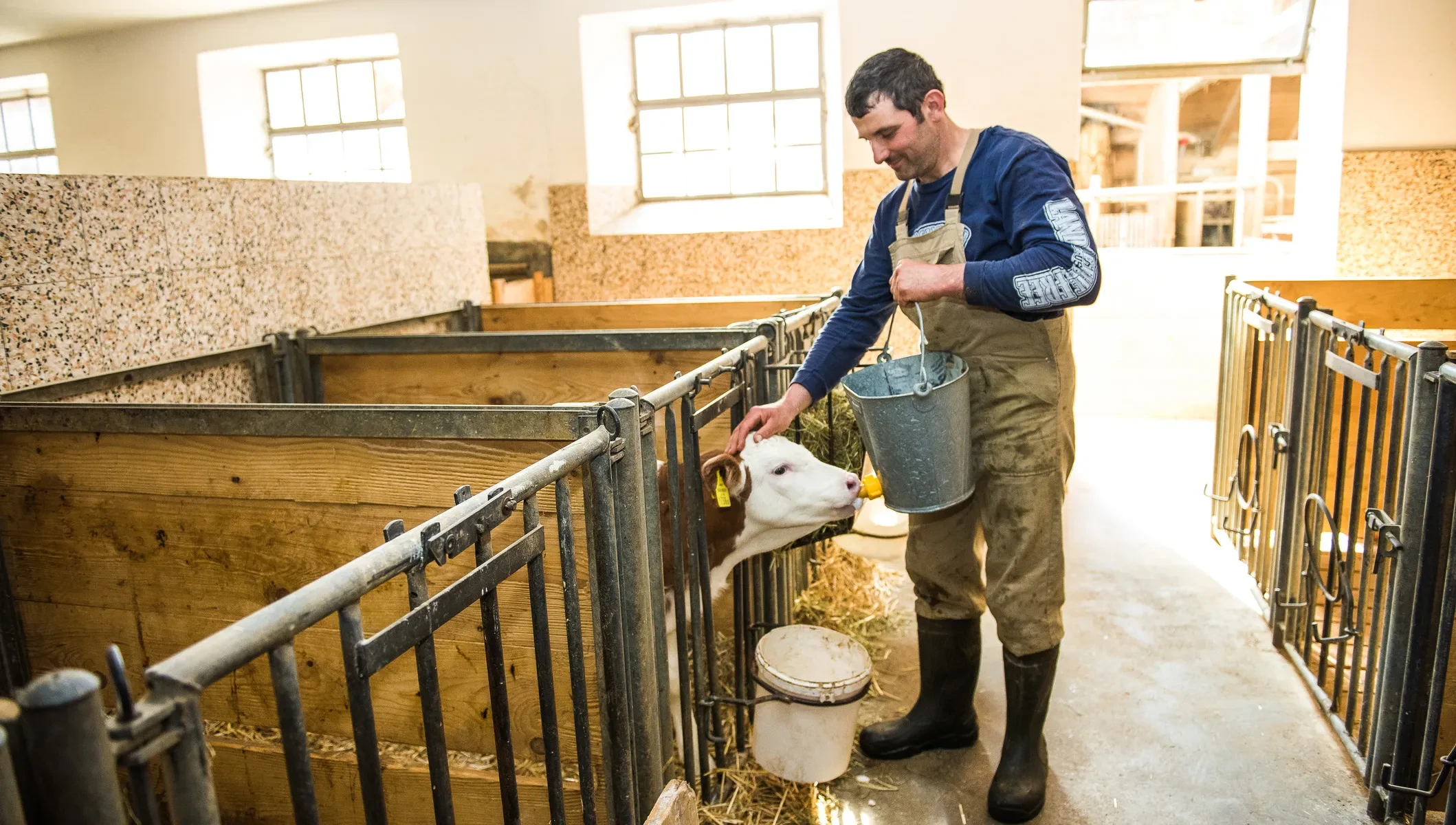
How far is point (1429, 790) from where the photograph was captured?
2.09m

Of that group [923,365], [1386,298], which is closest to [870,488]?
[923,365]

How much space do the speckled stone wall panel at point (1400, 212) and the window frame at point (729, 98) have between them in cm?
343

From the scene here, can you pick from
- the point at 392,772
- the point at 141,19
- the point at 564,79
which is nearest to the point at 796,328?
the point at 392,772

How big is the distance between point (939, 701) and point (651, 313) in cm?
212

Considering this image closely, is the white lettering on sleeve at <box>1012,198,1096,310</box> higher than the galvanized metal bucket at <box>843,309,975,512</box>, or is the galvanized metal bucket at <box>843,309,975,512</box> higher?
the white lettering on sleeve at <box>1012,198,1096,310</box>

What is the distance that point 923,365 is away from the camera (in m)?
2.00

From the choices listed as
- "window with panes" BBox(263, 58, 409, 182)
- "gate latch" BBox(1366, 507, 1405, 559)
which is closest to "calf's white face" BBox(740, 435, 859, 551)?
"gate latch" BBox(1366, 507, 1405, 559)

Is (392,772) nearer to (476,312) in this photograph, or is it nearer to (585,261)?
(476,312)

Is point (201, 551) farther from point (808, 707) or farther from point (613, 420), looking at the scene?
point (808, 707)

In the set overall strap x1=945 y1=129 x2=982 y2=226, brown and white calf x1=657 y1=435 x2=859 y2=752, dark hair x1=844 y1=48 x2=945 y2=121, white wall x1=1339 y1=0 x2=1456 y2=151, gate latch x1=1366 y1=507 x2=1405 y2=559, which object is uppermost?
white wall x1=1339 y1=0 x2=1456 y2=151

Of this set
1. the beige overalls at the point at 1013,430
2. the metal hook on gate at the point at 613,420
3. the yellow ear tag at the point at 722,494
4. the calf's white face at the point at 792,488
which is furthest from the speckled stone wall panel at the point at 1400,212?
the metal hook on gate at the point at 613,420

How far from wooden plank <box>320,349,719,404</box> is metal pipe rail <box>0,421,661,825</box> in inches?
52.2

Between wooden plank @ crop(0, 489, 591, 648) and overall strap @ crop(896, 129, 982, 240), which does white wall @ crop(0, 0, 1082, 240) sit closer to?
overall strap @ crop(896, 129, 982, 240)

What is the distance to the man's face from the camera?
2139 mm
